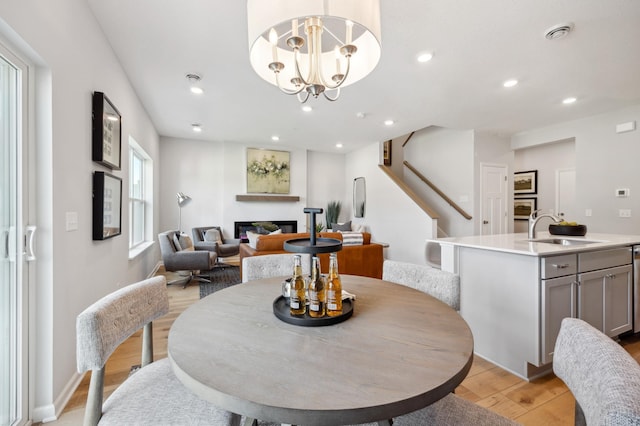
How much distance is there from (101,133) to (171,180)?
4241 millimetres

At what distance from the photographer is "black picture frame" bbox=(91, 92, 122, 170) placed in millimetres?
2150

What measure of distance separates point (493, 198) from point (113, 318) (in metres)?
6.15

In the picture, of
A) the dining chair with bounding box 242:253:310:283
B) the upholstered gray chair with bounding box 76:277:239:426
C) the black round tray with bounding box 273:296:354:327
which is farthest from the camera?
the dining chair with bounding box 242:253:310:283

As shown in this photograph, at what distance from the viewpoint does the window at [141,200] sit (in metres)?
4.21

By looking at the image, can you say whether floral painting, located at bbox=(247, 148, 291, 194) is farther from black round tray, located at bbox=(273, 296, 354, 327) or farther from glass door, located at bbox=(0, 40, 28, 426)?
black round tray, located at bbox=(273, 296, 354, 327)

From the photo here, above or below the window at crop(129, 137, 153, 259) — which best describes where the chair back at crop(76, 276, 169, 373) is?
below

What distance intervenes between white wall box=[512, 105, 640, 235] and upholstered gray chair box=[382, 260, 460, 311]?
4585 millimetres

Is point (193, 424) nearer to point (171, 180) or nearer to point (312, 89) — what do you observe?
point (312, 89)

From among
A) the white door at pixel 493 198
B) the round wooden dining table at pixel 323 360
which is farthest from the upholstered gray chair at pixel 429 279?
the white door at pixel 493 198

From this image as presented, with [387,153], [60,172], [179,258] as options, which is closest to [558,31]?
[60,172]

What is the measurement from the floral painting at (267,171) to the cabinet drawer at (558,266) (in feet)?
18.4

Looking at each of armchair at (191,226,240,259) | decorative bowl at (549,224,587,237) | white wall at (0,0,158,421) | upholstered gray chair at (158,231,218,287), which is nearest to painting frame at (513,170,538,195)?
decorative bowl at (549,224,587,237)

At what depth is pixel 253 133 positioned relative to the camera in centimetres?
566

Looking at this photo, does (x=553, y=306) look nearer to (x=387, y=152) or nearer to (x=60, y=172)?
(x=60, y=172)
